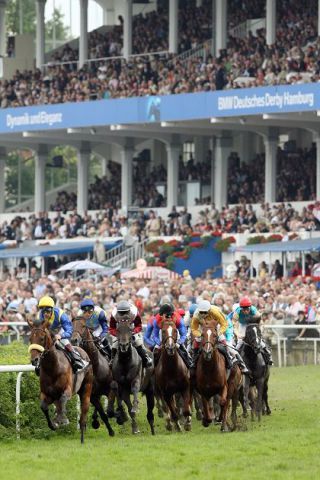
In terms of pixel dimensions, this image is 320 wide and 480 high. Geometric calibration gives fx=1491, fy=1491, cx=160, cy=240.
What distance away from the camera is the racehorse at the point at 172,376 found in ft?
45.0

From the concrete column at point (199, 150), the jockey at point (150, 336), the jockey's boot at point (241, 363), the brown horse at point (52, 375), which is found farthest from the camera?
the concrete column at point (199, 150)

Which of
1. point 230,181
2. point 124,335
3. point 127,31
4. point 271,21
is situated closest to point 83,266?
point 230,181

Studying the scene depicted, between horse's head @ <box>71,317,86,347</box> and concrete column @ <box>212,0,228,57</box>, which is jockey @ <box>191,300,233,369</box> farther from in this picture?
concrete column @ <box>212,0,228,57</box>

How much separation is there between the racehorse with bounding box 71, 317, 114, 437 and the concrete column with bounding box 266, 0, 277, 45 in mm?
23575

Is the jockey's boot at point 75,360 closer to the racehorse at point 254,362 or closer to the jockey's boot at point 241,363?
the jockey's boot at point 241,363

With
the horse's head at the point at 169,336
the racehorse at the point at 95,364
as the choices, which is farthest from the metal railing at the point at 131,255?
the horse's head at the point at 169,336

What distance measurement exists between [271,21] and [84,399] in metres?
24.6

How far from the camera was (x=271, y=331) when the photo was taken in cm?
2273

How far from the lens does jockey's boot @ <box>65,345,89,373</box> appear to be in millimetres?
13031

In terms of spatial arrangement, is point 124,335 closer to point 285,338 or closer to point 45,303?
point 45,303

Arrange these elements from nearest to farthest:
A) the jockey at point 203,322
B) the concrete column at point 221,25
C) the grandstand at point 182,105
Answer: the jockey at point 203,322 → the grandstand at point 182,105 → the concrete column at point 221,25

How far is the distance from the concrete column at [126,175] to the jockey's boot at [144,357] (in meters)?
26.9

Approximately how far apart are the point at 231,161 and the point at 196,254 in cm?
665

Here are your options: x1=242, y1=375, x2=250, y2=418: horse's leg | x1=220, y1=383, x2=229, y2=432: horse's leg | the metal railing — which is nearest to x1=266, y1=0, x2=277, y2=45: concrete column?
the metal railing
